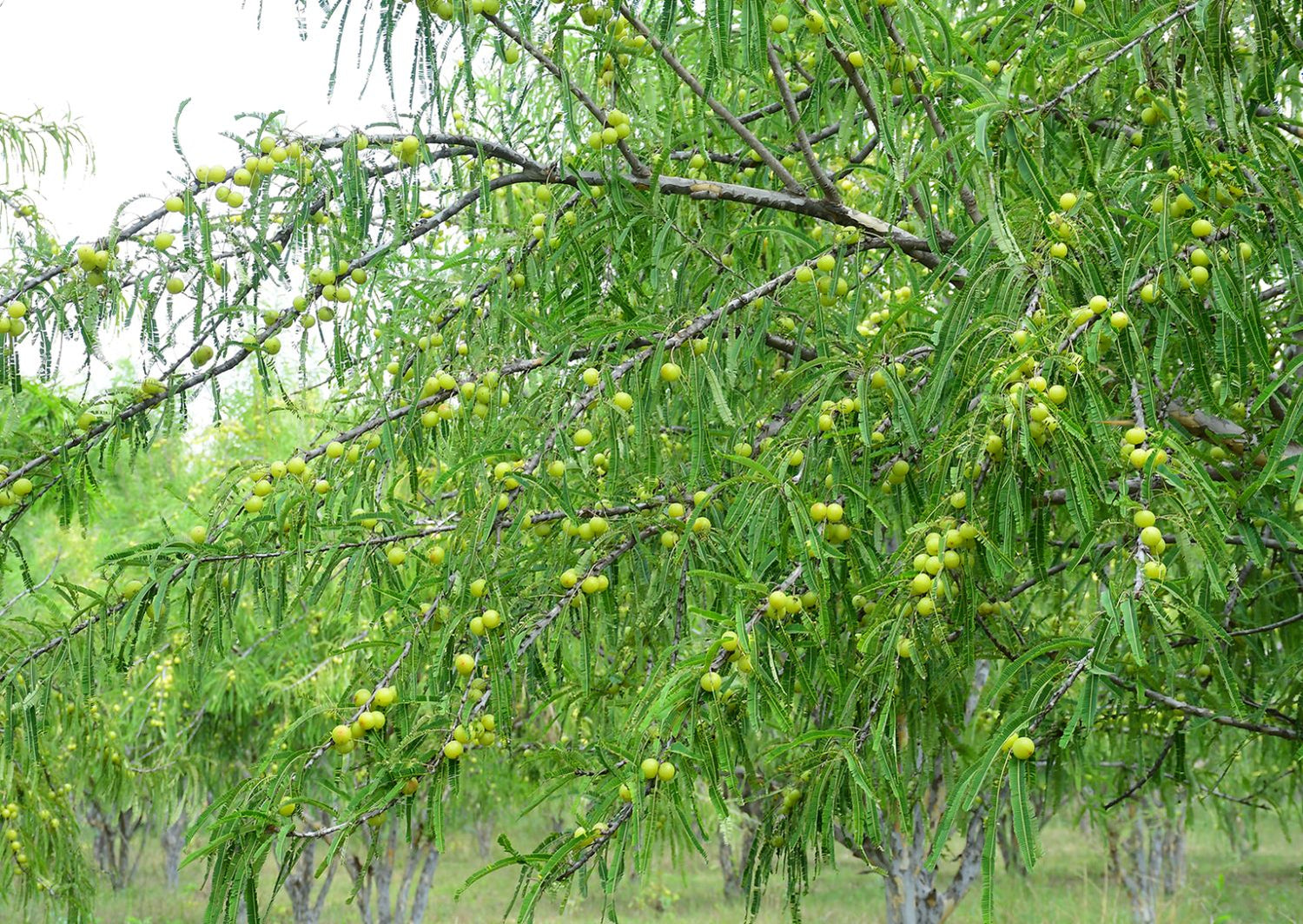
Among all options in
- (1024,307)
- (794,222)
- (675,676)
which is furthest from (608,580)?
(794,222)

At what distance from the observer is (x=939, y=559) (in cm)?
155

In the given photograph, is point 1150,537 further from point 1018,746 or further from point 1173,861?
point 1173,861

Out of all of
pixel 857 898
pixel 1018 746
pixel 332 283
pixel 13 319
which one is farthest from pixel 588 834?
pixel 857 898

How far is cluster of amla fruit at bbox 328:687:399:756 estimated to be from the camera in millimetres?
1744

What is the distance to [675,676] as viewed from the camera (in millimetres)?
1579

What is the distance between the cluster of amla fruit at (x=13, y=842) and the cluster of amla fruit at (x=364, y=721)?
3671mm

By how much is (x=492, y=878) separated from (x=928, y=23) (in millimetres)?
18701

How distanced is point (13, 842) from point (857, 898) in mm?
13623

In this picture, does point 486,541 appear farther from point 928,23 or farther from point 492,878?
point 492,878

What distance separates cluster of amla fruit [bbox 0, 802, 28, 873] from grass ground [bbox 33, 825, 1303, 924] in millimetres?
6913

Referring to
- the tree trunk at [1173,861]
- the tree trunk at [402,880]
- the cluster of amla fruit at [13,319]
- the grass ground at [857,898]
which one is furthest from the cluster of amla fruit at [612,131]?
the tree trunk at [1173,861]

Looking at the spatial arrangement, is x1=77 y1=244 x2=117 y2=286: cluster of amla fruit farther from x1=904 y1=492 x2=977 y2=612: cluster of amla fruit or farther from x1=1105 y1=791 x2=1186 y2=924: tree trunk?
x1=1105 y1=791 x2=1186 y2=924: tree trunk

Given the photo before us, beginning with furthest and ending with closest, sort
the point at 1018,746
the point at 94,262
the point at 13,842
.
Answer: the point at 13,842 < the point at 94,262 < the point at 1018,746

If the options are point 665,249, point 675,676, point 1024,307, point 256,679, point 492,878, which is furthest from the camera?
point 492,878
